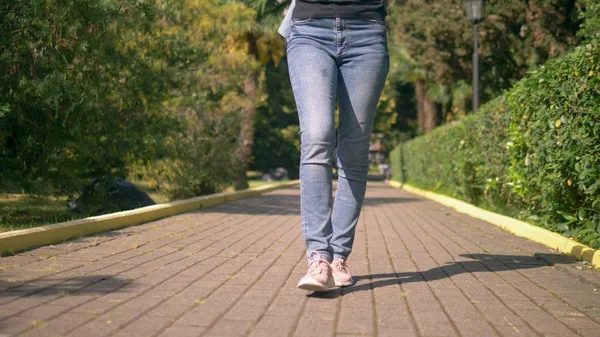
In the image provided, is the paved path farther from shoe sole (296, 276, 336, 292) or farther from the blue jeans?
the blue jeans

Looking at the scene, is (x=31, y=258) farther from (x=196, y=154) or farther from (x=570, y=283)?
(x=196, y=154)

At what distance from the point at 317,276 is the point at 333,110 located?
107 cm

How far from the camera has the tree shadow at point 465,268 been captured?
5008mm

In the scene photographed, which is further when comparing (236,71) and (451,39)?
(451,39)

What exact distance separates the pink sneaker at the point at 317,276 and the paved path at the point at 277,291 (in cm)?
9

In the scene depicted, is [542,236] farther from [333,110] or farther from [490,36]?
[490,36]

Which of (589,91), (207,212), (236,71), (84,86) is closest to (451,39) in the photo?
(236,71)

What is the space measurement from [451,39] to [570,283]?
19326mm

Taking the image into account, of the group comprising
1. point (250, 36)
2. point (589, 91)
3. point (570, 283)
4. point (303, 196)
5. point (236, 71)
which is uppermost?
point (250, 36)

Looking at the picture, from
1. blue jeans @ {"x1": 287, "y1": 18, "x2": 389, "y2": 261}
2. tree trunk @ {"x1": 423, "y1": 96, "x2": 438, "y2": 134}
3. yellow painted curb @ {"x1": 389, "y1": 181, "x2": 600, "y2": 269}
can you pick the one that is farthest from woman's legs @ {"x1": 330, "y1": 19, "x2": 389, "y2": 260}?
tree trunk @ {"x1": 423, "y1": 96, "x2": 438, "y2": 134}

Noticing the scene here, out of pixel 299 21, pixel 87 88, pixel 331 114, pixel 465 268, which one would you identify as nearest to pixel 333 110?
pixel 331 114

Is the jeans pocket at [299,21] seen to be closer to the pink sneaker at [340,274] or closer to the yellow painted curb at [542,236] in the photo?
the pink sneaker at [340,274]

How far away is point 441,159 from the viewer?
1884 centimetres

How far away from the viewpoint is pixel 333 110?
188 inches
